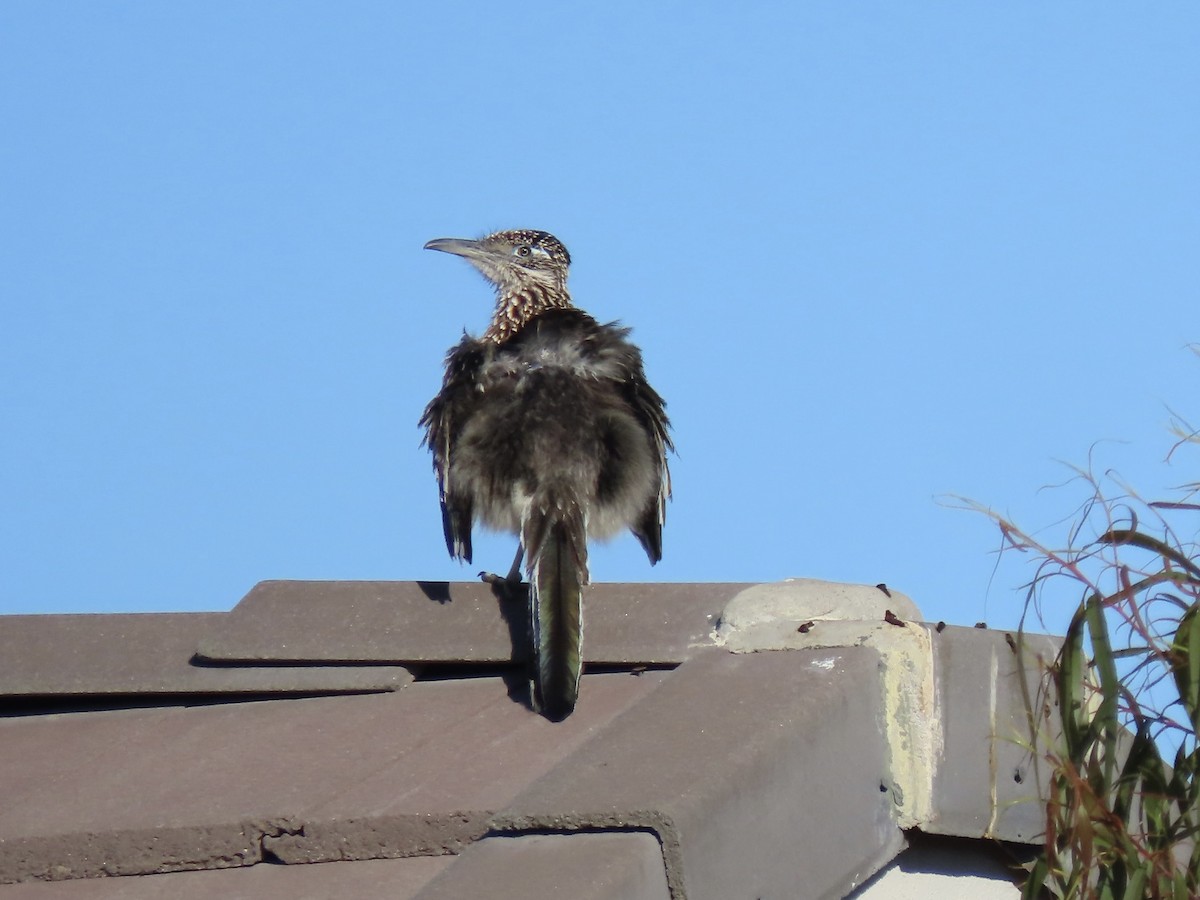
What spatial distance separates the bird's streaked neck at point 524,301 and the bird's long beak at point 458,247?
212 millimetres

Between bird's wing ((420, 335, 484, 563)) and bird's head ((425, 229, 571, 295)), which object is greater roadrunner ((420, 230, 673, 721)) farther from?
bird's head ((425, 229, 571, 295))

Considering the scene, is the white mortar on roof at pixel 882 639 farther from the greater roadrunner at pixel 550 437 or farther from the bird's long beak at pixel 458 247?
the bird's long beak at pixel 458 247

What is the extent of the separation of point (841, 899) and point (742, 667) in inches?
20.8

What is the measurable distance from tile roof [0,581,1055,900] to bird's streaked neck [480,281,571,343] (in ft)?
9.66

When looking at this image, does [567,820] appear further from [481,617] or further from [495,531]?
[495,531]

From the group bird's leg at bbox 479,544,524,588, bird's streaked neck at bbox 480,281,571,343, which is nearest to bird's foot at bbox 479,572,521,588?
bird's leg at bbox 479,544,524,588

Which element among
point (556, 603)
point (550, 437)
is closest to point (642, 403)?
point (550, 437)

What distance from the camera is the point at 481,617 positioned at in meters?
3.93

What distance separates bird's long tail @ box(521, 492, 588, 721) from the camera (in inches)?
137

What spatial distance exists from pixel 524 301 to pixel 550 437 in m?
2.40

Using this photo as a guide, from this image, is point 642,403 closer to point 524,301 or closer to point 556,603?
point 556,603

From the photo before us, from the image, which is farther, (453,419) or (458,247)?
(458,247)

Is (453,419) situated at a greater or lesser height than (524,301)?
lesser

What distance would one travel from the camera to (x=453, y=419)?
505 cm
